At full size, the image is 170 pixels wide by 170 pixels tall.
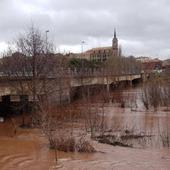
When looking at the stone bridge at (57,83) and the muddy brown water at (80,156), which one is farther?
the stone bridge at (57,83)

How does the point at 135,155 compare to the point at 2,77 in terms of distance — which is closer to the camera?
the point at 135,155

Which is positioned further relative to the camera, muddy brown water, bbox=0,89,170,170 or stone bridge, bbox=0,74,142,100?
stone bridge, bbox=0,74,142,100

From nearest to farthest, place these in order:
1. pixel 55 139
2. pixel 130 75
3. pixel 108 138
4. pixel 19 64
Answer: pixel 55 139, pixel 108 138, pixel 19 64, pixel 130 75

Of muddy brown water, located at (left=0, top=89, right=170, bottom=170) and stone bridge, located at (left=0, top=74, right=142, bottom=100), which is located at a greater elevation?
stone bridge, located at (left=0, top=74, right=142, bottom=100)

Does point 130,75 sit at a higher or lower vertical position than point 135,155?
higher

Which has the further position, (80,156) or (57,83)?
(57,83)

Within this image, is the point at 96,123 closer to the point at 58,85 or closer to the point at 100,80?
the point at 58,85

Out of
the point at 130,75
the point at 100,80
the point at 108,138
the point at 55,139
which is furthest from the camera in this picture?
the point at 130,75

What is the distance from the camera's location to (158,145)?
2372 cm

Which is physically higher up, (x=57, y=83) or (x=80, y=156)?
(x=57, y=83)

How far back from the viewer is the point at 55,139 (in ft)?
74.3

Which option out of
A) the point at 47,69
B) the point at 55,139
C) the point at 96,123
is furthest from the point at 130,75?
the point at 55,139

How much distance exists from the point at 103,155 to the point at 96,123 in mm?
8629

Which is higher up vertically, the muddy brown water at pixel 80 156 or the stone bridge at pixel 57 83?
the stone bridge at pixel 57 83
